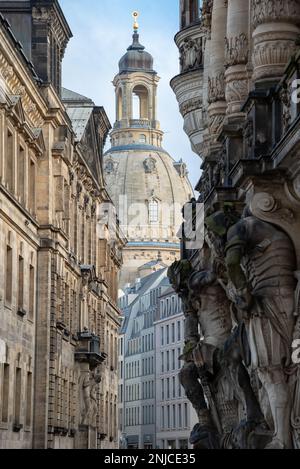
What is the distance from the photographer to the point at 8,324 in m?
54.1

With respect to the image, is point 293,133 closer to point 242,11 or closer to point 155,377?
point 242,11

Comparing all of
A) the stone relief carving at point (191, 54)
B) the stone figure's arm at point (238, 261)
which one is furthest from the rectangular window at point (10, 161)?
the stone figure's arm at point (238, 261)

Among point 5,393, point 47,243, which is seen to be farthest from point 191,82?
point 47,243

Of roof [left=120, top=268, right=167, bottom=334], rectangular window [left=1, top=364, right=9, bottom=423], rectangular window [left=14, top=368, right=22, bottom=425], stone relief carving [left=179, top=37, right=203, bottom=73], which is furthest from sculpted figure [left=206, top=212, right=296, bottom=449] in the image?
roof [left=120, top=268, right=167, bottom=334]

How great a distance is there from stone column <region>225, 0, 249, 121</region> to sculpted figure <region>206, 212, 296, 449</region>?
5816mm

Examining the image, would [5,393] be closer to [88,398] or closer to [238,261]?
[88,398]

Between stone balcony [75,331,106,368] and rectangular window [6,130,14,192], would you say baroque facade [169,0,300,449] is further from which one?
stone balcony [75,331,106,368]

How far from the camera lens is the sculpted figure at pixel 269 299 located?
65.1 ft

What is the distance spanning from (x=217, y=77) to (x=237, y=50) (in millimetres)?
3942

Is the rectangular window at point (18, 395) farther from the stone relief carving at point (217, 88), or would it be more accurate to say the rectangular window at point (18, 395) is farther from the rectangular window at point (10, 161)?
the stone relief carving at point (217, 88)

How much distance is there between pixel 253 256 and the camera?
20031 mm

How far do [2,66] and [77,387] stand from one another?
25037 millimetres

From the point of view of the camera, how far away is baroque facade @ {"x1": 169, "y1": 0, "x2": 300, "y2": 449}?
19.9 meters
